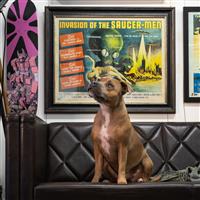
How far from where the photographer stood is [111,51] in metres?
3.67

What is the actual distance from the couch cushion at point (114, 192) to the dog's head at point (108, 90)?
0.55 m

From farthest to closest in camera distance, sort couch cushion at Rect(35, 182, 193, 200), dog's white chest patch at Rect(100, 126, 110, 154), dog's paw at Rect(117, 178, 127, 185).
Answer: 1. dog's white chest patch at Rect(100, 126, 110, 154)
2. dog's paw at Rect(117, 178, 127, 185)
3. couch cushion at Rect(35, 182, 193, 200)

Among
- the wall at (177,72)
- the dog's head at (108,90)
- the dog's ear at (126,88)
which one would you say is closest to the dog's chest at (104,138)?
the dog's head at (108,90)

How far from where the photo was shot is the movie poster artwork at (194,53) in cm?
365

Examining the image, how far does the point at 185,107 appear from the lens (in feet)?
12.0

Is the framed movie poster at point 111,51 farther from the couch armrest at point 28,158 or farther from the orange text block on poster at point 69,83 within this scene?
the couch armrest at point 28,158

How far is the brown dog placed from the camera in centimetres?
273

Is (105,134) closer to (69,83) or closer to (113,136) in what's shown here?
(113,136)

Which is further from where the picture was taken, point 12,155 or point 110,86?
point 110,86

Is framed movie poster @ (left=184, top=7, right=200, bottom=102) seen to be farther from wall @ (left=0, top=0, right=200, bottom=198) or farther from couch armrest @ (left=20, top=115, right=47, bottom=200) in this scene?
couch armrest @ (left=20, top=115, right=47, bottom=200)

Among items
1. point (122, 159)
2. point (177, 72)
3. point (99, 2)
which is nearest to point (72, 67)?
point (99, 2)

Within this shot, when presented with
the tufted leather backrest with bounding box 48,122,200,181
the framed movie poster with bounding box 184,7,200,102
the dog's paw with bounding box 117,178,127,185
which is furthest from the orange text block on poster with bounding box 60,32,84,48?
the dog's paw with bounding box 117,178,127,185

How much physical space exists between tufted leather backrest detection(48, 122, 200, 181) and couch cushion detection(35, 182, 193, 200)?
34.1 inches

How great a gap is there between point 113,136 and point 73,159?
752 millimetres
